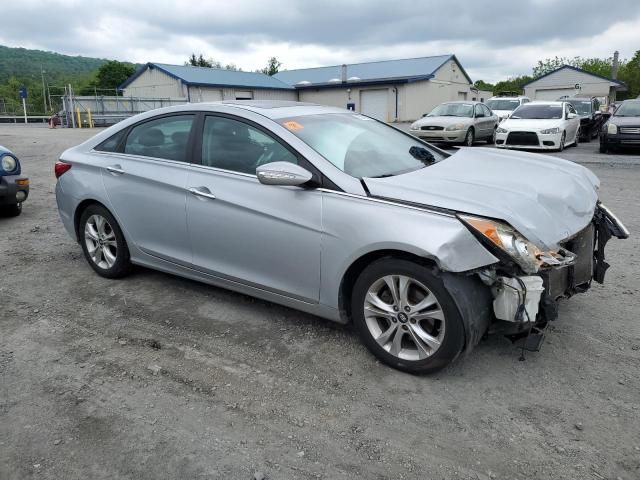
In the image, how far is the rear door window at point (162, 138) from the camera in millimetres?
4133

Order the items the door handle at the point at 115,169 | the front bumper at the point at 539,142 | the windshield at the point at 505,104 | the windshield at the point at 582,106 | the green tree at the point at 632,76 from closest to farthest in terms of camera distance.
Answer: the door handle at the point at 115,169 → the front bumper at the point at 539,142 → the windshield at the point at 582,106 → the windshield at the point at 505,104 → the green tree at the point at 632,76

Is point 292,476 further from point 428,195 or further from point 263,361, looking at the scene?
point 428,195

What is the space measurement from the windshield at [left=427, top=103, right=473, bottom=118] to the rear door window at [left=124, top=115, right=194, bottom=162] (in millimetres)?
14628

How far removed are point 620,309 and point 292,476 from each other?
300 cm

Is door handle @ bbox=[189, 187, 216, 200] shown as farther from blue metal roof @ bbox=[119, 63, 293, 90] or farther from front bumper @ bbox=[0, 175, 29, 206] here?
blue metal roof @ bbox=[119, 63, 293, 90]

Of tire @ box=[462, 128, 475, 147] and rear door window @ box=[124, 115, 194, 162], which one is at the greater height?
rear door window @ box=[124, 115, 194, 162]

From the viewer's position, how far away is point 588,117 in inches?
739

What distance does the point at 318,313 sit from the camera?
3502 mm

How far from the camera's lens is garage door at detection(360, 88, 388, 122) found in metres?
40.4

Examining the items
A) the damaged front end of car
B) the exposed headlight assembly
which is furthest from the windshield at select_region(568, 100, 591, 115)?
the exposed headlight assembly

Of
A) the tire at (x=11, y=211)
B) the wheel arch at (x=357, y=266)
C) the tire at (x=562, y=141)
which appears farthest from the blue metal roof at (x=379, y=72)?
the wheel arch at (x=357, y=266)

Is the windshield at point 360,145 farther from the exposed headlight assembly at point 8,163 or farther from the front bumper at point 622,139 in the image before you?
the front bumper at point 622,139

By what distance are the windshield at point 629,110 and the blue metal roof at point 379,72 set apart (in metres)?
24.5

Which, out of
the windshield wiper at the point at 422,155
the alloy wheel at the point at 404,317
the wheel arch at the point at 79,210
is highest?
the windshield wiper at the point at 422,155
